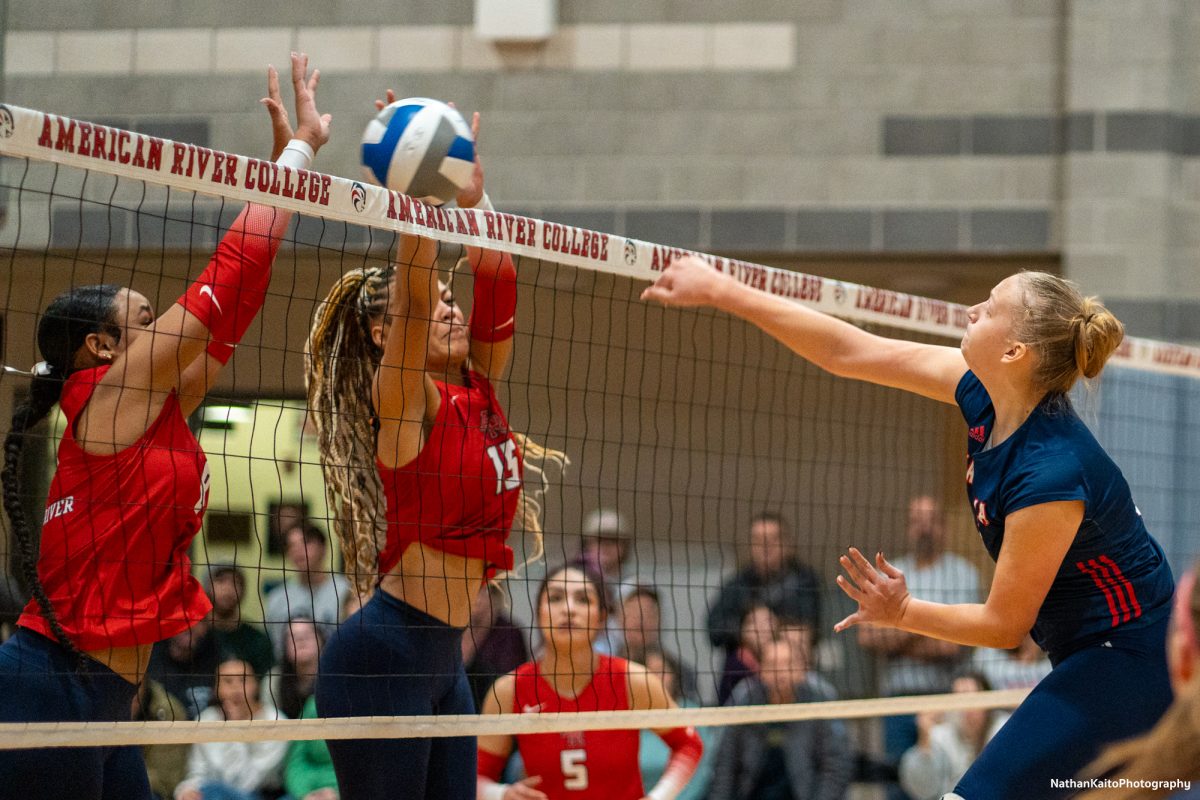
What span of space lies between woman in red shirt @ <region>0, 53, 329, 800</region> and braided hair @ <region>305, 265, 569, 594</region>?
0.48 metres

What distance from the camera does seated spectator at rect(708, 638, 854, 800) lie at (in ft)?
21.4

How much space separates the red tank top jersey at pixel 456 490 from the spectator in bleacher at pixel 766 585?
3564mm

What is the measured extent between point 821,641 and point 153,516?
19.4 feet

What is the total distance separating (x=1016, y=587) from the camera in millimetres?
2977

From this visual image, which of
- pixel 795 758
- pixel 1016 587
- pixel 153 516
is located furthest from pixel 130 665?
pixel 795 758

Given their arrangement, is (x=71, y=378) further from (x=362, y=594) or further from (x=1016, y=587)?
(x=1016, y=587)

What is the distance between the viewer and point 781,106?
9.21 metres

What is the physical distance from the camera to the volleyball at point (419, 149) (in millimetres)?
3705

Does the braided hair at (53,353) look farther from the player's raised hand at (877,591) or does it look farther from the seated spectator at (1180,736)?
the seated spectator at (1180,736)

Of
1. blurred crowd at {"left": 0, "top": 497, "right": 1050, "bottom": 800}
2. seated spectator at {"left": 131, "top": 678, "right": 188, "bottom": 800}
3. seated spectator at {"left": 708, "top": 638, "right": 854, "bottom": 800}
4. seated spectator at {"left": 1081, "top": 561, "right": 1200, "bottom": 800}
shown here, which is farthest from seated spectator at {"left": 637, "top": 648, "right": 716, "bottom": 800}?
seated spectator at {"left": 1081, "top": 561, "right": 1200, "bottom": 800}

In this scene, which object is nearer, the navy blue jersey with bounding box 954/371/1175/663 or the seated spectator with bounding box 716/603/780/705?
the navy blue jersey with bounding box 954/371/1175/663

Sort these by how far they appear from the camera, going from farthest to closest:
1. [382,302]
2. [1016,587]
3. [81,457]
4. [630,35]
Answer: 1. [630,35]
2. [382,302]
3. [81,457]
4. [1016,587]

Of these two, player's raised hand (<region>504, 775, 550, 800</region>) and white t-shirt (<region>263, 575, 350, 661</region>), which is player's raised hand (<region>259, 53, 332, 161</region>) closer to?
player's raised hand (<region>504, 775, 550, 800</region>)
